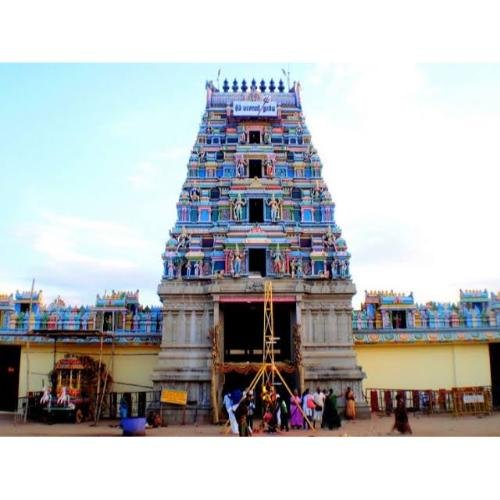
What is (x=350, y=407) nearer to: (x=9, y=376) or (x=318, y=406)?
(x=318, y=406)

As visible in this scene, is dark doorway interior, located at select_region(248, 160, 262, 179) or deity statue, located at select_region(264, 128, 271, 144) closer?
dark doorway interior, located at select_region(248, 160, 262, 179)

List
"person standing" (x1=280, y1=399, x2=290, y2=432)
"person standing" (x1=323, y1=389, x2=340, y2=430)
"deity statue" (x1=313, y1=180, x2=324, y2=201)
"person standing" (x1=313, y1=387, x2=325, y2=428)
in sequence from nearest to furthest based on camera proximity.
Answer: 1. "person standing" (x1=280, y1=399, x2=290, y2=432)
2. "person standing" (x1=323, y1=389, x2=340, y2=430)
3. "person standing" (x1=313, y1=387, x2=325, y2=428)
4. "deity statue" (x1=313, y1=180, x2=324, y2=201)

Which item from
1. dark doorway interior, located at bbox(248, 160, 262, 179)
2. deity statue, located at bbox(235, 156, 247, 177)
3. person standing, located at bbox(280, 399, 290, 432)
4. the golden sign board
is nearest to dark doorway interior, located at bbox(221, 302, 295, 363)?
the golden sign board

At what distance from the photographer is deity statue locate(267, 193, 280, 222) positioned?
24000 mm

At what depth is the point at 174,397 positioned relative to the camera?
20.9 metres

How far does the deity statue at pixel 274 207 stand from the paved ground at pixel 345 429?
28.3 feet

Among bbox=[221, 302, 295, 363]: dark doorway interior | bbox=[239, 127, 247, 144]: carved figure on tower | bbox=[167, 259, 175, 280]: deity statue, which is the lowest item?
bbox=[221, 302, 295, 363]: dark doorway interior

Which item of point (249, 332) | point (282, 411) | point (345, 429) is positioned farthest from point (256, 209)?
point (345, 429)

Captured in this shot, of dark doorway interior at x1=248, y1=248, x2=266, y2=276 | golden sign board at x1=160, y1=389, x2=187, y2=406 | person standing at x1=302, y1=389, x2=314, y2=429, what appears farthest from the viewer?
dark doorway interior at x1=248, y1=248, x2=266, y2=276

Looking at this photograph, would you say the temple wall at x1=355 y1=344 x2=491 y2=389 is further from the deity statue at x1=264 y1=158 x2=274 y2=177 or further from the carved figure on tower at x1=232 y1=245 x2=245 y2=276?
the deity statue at x1=264 y1=158 x2=274 y2=177

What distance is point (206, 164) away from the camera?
25.4 metres

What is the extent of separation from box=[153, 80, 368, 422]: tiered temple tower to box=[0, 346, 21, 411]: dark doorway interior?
859 cm

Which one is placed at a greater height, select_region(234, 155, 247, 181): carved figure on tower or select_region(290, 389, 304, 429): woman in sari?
A: select_region(234, 155, 247, 181): carved figure on tower
